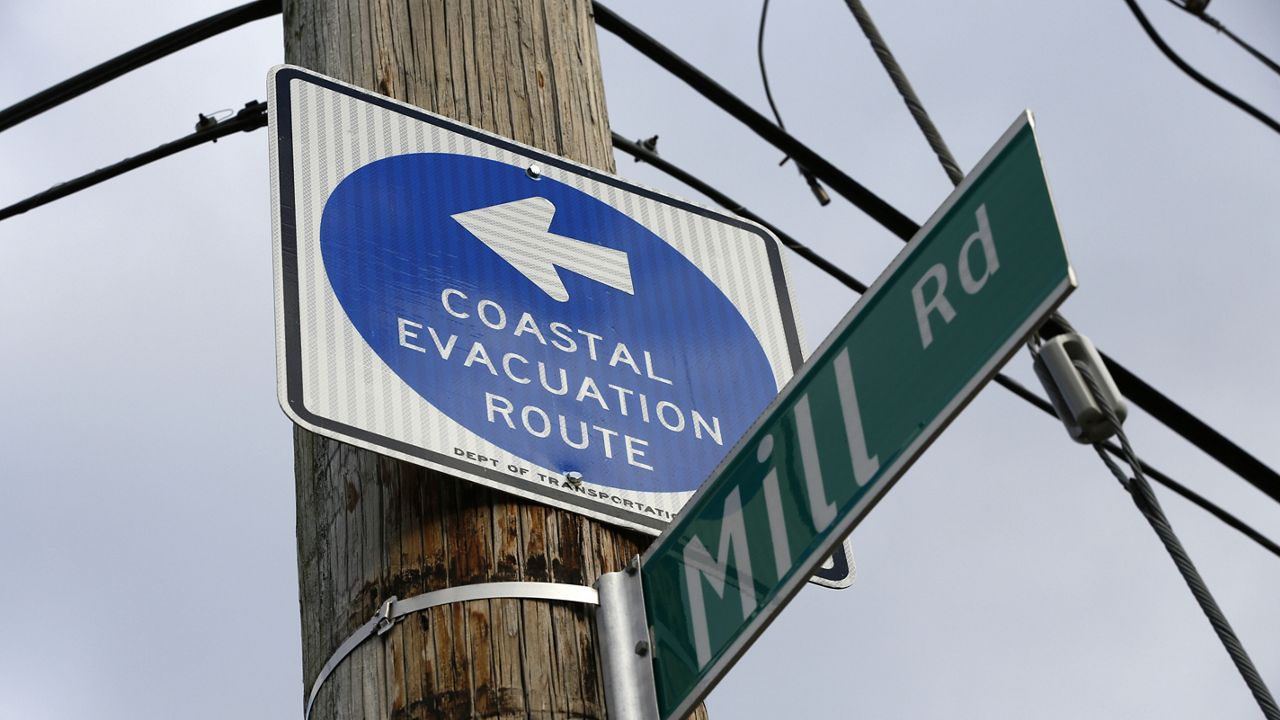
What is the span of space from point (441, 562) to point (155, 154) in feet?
8.61

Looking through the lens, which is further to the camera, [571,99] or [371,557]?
[571,99]

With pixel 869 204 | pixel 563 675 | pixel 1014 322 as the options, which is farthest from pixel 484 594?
pixel 869 204

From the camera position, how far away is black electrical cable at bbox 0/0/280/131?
13.9 feet

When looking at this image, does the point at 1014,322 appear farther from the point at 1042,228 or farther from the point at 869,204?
the point at 869,204

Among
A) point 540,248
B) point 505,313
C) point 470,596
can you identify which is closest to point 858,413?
point 470,596

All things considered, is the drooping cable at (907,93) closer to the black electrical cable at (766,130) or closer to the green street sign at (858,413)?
the green street sign at (858,413)

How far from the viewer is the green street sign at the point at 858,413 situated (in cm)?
161

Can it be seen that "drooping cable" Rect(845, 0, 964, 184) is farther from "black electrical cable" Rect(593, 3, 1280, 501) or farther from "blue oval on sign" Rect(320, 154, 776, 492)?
"black electrical cable" Rect(593, 3, 1280, 501)

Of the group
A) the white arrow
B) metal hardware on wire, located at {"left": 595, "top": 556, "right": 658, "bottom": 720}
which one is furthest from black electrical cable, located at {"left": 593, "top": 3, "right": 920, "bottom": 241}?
metal hardware on wire, located at {"left": 595, "top": 556, "right": 658, "bottom": 720}

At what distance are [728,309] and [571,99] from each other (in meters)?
0.55

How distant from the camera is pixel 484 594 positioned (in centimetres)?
212

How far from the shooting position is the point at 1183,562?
166cm

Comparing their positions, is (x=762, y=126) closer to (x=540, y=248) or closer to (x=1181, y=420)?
(x=1181, y=420)

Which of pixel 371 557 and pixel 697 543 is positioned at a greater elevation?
pixel 371 557
